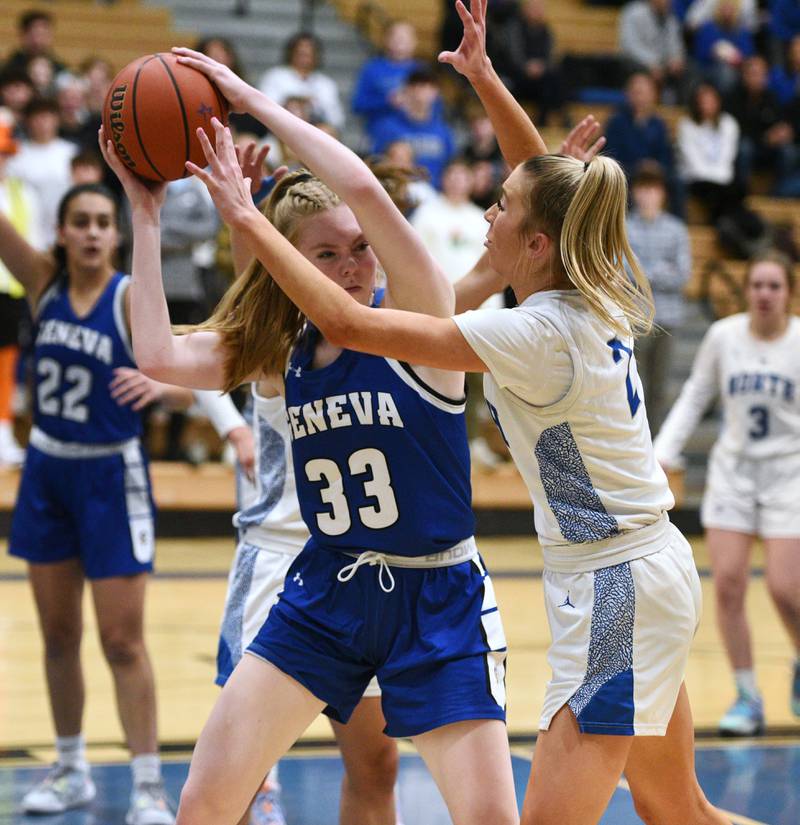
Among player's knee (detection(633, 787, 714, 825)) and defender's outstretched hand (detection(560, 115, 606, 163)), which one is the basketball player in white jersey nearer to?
defender's outstretched hand (detection(560, 115, 606, 163))

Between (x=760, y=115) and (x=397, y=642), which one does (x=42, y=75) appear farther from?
(x=397, y=642)

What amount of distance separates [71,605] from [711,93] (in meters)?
9.74

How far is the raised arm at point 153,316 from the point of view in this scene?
10.5ft

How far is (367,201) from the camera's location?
308 cm

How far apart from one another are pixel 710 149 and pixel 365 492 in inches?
434

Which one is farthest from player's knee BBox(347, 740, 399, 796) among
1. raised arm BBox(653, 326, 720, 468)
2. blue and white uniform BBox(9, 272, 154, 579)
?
raised arm BBox(653, 326, 720, 468)

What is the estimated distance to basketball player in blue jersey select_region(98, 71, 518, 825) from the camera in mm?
3057

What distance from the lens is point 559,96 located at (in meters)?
13.6

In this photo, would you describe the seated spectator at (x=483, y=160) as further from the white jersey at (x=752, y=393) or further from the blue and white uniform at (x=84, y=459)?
the blue and white uniform at (x=84, y=459)

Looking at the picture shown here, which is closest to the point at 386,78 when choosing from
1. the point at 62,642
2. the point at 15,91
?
the point at 15,91

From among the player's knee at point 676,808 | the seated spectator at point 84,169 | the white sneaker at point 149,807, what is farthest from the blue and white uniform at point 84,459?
the seated spectator at point 84,169

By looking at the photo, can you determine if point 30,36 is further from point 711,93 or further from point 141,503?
point 141,503

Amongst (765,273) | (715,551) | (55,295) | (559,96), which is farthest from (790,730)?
(559,96)

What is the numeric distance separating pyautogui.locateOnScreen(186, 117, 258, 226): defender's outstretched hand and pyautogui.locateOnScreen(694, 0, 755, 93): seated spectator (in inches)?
490
